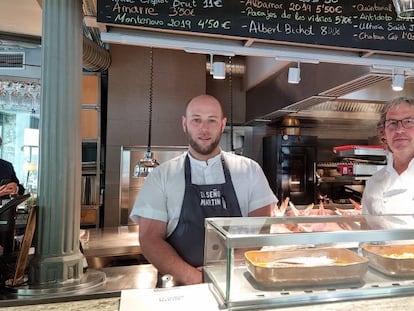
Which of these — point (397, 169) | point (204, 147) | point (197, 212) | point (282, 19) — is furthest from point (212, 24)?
point (397, 169)

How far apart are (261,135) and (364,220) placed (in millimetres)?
4667

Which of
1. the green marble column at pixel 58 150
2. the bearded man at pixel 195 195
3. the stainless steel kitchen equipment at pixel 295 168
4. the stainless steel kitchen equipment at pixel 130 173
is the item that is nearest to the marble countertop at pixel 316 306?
the green marble column at pixel 58 150

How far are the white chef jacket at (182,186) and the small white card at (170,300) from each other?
2.48ft

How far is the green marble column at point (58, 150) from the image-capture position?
1496 mm

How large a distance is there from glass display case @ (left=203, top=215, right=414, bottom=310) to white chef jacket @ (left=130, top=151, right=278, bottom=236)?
0.64m

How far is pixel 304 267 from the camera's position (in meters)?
1.10

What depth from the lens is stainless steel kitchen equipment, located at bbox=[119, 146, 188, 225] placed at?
4680 mm

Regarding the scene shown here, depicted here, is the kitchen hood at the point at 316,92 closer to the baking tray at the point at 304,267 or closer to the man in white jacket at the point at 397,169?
the man in white jacket at the point at 397,169

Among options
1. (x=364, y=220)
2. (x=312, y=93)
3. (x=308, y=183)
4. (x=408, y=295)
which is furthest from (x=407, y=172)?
(x=308, y=183)

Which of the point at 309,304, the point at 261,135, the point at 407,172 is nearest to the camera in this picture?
the point at 309,304

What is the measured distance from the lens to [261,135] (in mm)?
5988

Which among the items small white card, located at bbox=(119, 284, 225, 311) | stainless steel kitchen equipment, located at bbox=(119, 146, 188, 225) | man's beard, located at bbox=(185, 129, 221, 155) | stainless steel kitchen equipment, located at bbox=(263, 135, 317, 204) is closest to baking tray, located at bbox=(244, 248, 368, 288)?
small white card, located at bbox=(119, 284, 225, 311)

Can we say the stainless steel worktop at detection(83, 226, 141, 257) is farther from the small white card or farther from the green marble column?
the small white card

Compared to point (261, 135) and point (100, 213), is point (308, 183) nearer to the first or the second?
point (261, 135)
